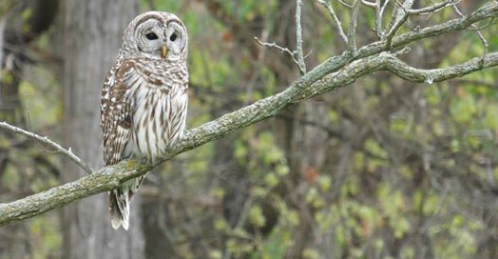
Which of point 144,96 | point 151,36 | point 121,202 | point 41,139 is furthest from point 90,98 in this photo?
point 41,139

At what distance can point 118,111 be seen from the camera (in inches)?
226

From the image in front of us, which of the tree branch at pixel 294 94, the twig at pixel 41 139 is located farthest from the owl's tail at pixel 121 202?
the twig at pixel 41 139

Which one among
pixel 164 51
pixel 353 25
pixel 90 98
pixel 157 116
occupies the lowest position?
pixel 353 25

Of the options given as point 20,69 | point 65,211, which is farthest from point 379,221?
point 20,69

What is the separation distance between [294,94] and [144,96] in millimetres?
1387

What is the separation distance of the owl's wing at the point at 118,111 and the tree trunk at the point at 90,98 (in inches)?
110

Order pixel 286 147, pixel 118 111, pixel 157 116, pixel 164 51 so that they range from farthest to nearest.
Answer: pixel 286 147
pixel 164 51
pixel 118 111
pixel 157 116

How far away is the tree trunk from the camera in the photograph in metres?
8.69

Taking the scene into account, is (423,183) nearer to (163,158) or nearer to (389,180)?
(389,180)

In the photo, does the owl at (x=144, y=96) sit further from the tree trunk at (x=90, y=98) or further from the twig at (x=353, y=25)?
the tree trunk at (x=90, y=98)

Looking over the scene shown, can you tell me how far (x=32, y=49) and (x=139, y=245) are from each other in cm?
246

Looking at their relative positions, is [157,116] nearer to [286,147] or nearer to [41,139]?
[41,139]

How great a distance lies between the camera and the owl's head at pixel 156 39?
232 inches

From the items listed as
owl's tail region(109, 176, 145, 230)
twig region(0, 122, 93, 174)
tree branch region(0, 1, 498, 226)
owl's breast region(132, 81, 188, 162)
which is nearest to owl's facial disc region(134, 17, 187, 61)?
owl's breast region(132, 81, 188, 162)
